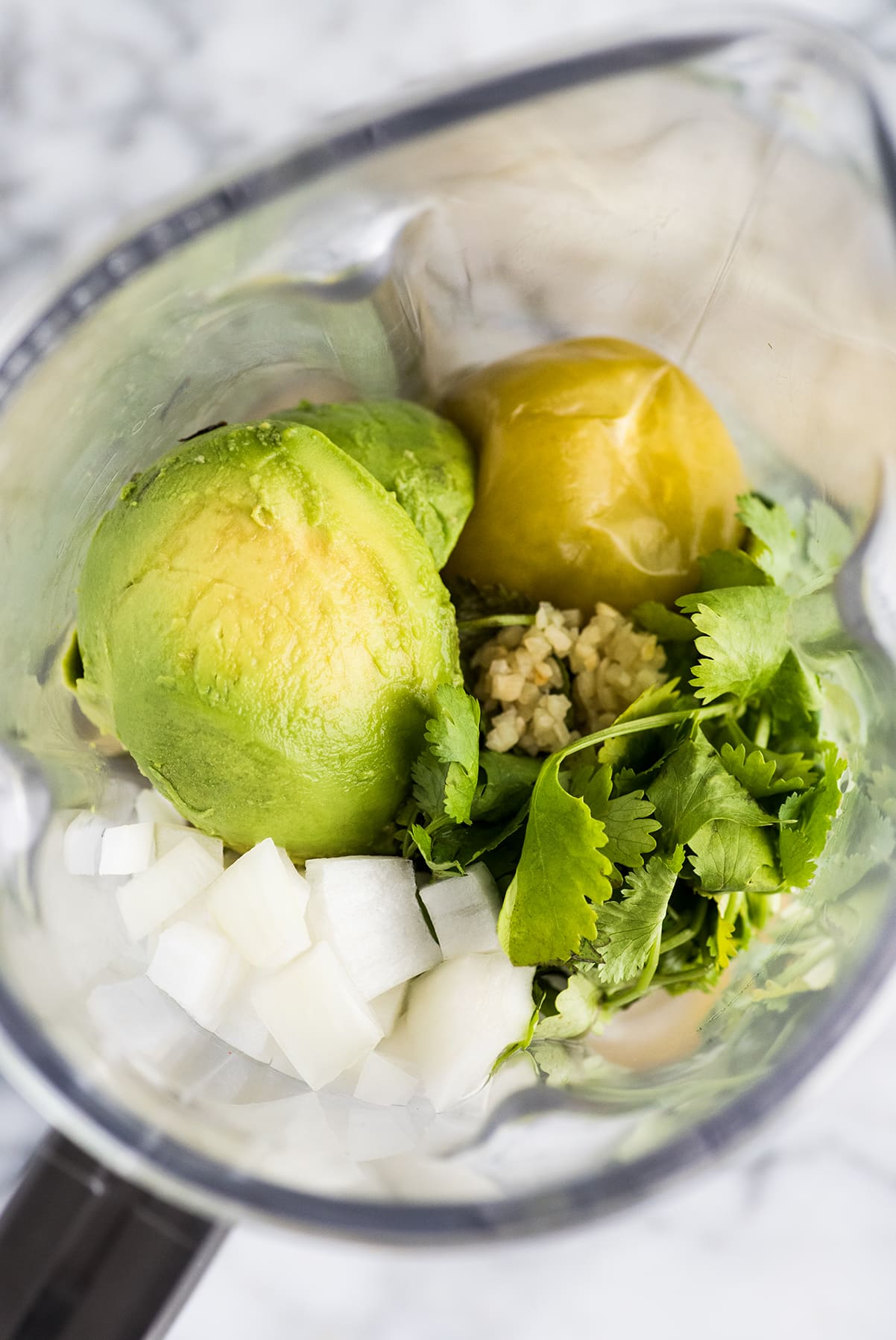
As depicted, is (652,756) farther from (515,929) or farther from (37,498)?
(37,498)

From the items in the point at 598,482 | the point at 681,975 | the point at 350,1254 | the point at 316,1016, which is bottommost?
the point at 350,1254

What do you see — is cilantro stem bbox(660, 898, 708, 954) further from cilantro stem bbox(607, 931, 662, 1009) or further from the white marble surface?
the white marble surface

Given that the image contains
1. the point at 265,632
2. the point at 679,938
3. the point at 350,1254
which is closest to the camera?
the point at 265,632

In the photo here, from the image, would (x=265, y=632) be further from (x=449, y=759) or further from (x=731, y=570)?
(x=731, y=570)

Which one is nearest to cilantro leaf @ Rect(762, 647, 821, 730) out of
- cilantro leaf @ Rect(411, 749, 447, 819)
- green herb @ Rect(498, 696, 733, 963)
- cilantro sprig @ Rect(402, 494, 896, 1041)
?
cilantro sprig @ Rect(402, 494, 896, 1041)

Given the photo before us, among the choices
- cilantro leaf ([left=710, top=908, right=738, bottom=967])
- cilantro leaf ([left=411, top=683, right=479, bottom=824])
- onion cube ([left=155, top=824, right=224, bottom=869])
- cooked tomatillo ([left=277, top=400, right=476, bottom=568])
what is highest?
cooked tomatillo ([left=277, top=400, right=476, bottom=568])

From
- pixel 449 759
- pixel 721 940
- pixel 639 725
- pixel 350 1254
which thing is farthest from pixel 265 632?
pixel 350 1254

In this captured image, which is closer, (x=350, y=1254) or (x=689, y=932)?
(x=689, y=932)
